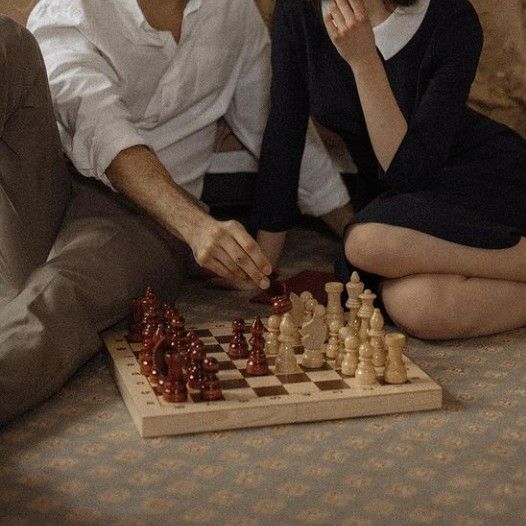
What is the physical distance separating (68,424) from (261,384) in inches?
11.6

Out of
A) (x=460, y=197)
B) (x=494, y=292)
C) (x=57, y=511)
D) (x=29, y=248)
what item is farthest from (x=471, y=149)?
(x=57, y=511)

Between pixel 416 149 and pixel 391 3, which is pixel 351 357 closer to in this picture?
pixel 416 149

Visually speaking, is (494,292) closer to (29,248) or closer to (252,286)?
(252,286)

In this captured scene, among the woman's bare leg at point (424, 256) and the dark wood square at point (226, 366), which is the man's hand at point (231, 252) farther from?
the woman's bare leg at point (424, 256)

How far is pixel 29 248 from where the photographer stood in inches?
70.4

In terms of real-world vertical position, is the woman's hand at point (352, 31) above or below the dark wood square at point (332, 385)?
above

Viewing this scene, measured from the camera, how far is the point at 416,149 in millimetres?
1806

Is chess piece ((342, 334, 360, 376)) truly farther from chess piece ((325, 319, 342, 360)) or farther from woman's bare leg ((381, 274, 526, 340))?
woman's bare leg ((381, 274, 526, 340))

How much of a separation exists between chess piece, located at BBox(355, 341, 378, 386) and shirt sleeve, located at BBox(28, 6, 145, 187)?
57cm

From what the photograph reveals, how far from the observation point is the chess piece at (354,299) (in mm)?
1663

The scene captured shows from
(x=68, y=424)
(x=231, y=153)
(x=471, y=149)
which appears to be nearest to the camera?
(x=68, y=424)

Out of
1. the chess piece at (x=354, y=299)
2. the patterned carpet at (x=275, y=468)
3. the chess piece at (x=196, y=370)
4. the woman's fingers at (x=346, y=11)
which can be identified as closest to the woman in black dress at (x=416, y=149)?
the woman's fingers at (x=346, y=11)

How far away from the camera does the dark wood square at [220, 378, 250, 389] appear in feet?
4.89

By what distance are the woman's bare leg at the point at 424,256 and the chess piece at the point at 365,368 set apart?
0.29 m
